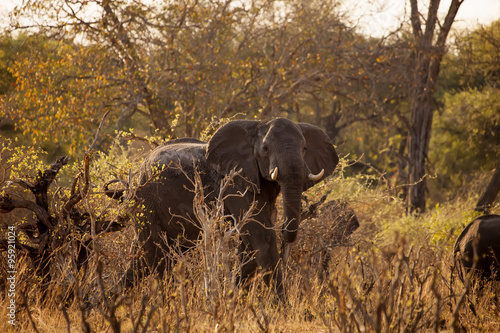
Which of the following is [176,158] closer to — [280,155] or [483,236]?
[280,155]

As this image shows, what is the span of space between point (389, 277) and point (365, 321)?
1.20 feet

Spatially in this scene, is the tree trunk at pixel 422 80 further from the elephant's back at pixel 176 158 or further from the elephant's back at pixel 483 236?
the elephant's back at pixel 176 158

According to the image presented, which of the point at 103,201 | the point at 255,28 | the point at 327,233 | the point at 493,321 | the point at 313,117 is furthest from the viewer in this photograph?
the point at 313,117

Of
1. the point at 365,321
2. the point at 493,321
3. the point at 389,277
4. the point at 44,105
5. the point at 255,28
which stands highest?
the point at 255,28

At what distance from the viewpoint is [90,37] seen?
12602 millimetres

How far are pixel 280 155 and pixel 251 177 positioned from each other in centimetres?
55

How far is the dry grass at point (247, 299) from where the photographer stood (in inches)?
151

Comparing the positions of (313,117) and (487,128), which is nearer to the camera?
(487,128)

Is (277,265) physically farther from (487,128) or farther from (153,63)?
(487,128)

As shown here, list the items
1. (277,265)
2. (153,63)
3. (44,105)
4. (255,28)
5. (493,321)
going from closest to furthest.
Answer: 1. (493,321)
2. (277,265)
3. (44,105)
4. (153,63)
5. (255,28)

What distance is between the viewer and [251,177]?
6.56 meters

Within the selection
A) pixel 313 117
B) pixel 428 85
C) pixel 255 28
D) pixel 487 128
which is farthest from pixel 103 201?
pixel 313 117

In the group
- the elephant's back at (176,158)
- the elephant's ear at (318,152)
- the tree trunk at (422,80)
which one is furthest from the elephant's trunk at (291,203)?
Result: the tree trunk at (422,80)

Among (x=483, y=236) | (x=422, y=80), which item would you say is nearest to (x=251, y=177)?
(x=483, y=236)
